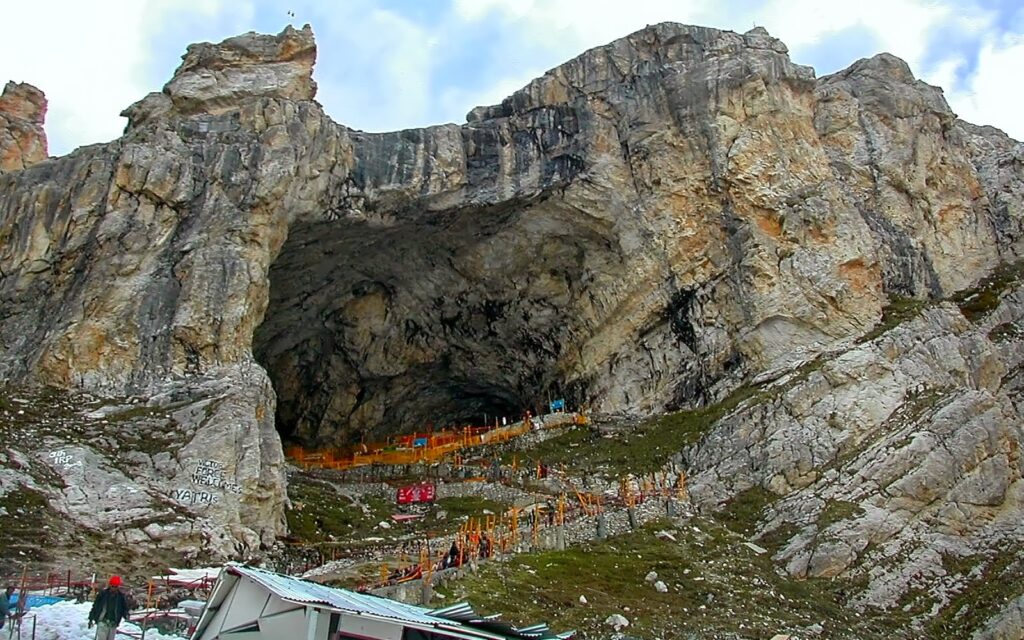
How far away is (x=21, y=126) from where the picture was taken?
190 ft

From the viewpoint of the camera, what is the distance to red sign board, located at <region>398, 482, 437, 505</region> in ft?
115

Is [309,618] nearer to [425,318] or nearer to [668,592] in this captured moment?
[668,592]

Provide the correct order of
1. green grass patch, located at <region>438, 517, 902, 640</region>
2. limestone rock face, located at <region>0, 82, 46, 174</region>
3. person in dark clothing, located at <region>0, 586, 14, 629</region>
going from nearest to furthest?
1. person in dark clothing, located at <region>0, 586, 14, 629</region>
2. green grass patch, located at <region>438, 517, 902, 640</region>
3. limestone rock face, located at <region>0, 82, 46, 174</region>

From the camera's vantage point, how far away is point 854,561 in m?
27.1

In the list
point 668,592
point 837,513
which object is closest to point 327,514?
point 668,592

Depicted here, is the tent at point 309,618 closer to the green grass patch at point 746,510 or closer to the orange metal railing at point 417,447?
the green grass patch at point 746,510

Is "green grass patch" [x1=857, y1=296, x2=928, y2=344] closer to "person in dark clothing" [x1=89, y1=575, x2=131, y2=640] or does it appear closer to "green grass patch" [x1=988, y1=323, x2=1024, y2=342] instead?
"green grass patch" [x1=988, y1=323, x2=1024, y2=342]

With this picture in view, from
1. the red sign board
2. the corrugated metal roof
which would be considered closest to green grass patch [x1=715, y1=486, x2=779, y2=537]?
the red sign board

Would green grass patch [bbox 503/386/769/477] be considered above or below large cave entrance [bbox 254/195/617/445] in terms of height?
below

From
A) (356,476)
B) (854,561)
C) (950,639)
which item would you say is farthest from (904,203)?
(356,476)

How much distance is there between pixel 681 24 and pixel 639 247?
10.6 m

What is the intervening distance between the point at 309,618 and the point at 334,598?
1258 millimetres

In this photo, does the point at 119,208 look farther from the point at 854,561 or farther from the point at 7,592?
the point at 854,561

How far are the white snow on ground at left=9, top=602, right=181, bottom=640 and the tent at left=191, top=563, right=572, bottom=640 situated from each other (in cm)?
192
